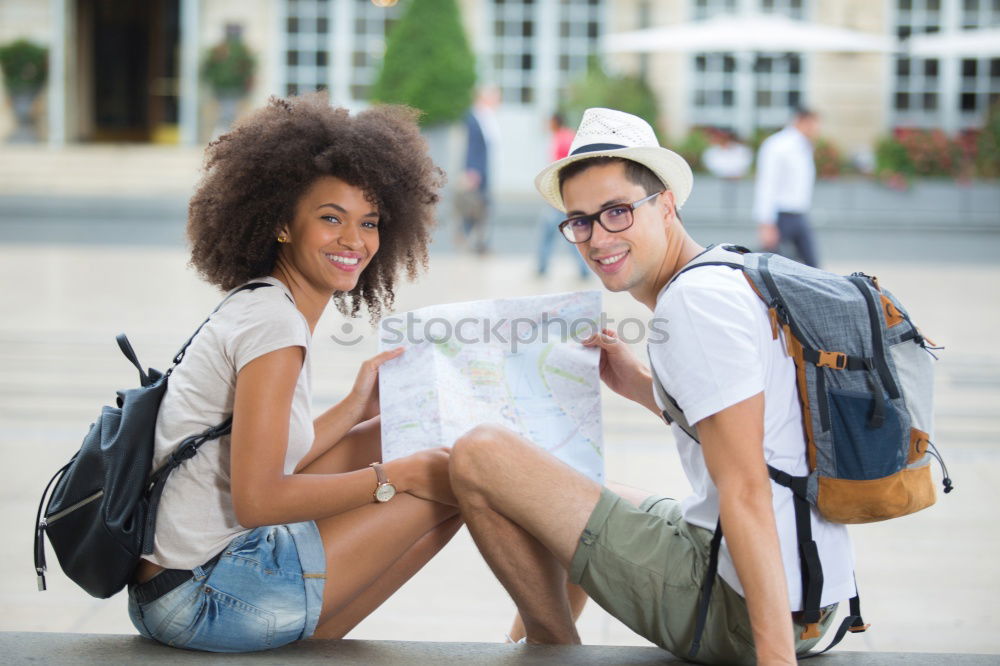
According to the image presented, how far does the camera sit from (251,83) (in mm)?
20469

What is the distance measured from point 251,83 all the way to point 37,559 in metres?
19.0

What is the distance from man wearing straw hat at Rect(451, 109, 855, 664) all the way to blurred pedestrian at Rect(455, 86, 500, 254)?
443 inches

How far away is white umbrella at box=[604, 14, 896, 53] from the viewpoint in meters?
17.5

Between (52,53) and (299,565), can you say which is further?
(52,53)

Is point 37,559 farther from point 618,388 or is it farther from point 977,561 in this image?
point 977,561

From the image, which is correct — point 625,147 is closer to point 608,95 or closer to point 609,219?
point 609,219

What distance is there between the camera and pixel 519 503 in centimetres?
244

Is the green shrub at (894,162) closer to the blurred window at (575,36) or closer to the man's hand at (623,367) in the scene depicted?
the blurred window at (575,36)

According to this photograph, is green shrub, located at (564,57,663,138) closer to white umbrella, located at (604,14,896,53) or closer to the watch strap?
white umbrella, located at (604,14,896,53)

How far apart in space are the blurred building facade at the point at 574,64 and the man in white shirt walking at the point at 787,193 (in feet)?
31.0

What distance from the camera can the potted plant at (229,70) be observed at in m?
20.1

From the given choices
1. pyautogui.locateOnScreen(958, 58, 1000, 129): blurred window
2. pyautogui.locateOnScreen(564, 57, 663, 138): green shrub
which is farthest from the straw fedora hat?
pyautogui.locateOnScreen(958, 58, 1000, 129): blurred window

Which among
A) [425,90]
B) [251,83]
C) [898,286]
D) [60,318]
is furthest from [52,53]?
[898,286]

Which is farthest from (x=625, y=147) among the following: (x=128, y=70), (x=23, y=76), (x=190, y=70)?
(x=128, y=70)
